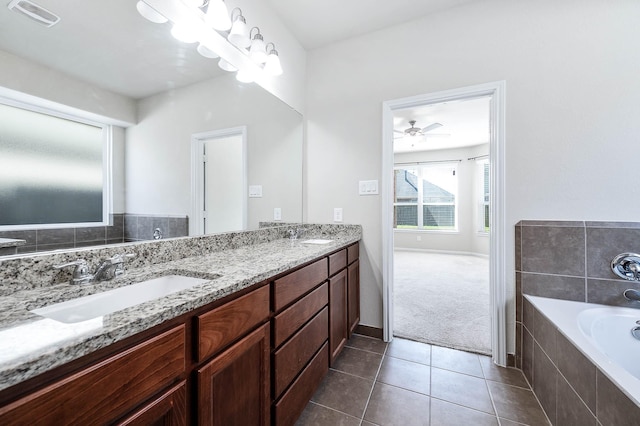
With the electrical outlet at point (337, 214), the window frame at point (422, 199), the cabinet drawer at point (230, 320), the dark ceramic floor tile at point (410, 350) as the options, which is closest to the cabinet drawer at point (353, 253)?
the electrical outlet at point (337, 214)

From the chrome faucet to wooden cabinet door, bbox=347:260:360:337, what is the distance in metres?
1.43

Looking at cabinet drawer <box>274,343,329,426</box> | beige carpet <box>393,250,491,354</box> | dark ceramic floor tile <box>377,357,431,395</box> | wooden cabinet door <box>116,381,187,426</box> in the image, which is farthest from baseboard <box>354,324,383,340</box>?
wooden cabinet door <box>116,381,187,426</box>

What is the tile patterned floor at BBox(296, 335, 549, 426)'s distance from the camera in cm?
138

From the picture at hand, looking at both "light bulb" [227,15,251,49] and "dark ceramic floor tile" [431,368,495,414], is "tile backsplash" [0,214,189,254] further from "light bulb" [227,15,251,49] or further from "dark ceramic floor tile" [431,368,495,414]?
"dark ceramic floor tile" [431,368,495,414]

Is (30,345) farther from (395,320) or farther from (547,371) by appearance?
(395,320)

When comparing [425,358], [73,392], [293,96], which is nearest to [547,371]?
[425,358]

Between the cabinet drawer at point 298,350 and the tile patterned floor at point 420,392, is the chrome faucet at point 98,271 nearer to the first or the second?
the cabinet drawer at point 298,350

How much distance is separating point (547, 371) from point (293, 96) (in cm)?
259

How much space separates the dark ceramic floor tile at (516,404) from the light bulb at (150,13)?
2.61m

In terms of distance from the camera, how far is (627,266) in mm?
1556

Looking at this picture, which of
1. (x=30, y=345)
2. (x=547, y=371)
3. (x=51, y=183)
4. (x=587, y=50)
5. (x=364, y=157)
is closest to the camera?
(x=30, y=345)

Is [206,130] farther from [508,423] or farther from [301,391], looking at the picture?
[508,423]

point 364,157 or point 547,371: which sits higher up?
point 364,157

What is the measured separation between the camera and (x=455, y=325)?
2.43 m
